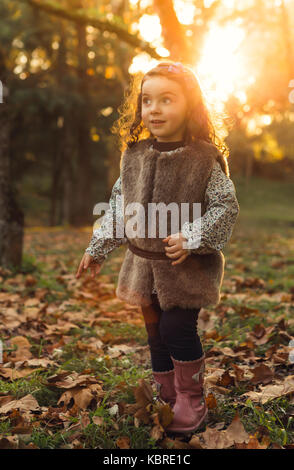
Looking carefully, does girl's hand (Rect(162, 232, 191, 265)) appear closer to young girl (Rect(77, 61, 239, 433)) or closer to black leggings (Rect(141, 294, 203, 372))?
young girl (Rect(77, 61, 239, 433))

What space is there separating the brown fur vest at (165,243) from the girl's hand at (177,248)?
0.35 ft

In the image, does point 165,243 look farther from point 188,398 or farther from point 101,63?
point 101,63

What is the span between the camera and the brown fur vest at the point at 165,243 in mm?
2170

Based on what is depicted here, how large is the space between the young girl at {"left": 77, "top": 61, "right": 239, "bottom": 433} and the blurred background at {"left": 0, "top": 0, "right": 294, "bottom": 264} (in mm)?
3693

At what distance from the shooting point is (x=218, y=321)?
159 inches

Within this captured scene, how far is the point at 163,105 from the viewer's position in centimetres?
221

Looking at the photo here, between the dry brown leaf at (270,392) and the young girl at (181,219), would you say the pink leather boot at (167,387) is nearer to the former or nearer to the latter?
the young girl at (181,219)

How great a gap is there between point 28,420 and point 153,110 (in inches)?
63.3

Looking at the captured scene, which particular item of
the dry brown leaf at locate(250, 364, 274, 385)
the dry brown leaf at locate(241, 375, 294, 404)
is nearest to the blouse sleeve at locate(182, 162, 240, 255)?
the dry brown leaf at locate(241, 375, 294, 404)

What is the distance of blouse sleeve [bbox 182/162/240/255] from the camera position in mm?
2082

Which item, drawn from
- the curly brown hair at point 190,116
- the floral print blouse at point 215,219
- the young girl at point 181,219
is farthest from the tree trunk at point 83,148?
the floral print blouse at point 215,219

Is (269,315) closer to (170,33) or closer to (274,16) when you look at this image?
(170,33)

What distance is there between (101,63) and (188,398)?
1329cm

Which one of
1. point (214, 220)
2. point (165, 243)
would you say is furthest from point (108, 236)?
point (214, 220)
